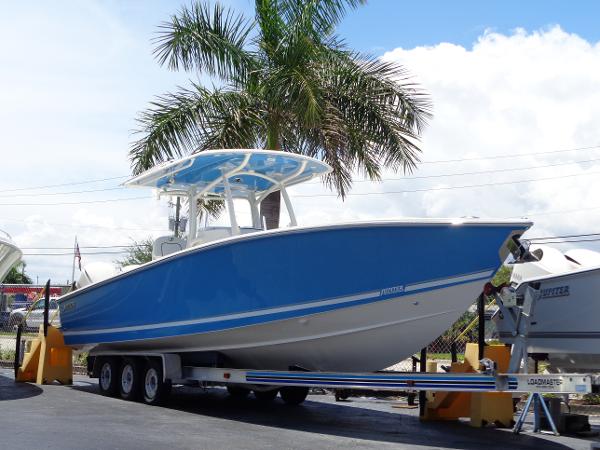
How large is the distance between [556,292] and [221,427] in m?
4.00

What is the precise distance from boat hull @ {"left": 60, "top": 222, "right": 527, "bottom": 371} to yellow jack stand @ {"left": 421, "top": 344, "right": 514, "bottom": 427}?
3.21 feet

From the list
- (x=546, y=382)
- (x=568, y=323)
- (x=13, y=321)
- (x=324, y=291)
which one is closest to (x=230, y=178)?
(x=324, y=291)

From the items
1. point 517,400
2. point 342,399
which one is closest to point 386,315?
point 517,400

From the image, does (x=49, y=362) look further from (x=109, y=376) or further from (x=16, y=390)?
(x=109, y=376)

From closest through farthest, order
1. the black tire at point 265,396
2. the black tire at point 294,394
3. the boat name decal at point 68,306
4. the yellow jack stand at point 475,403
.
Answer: the yellow jack stand at point 475,403
the black tire at point 294,394
the black tire at point 265,396
the boat name decal at point 68,306

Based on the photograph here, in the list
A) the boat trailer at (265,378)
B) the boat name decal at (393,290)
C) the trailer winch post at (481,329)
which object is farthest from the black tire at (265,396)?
the boat name decal at (393,290)

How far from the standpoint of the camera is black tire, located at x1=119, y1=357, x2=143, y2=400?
1147 cm

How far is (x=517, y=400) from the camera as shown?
1120 centimetres

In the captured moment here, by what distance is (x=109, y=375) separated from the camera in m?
12.2

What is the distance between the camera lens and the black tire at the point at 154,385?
35.8ft

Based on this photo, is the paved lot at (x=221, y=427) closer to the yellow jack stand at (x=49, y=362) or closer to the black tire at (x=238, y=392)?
the black tire at (x=238, y=392)

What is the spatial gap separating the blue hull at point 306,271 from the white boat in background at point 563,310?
776 millimetres

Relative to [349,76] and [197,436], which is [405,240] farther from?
[349,76]

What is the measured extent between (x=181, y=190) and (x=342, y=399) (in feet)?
13.5
